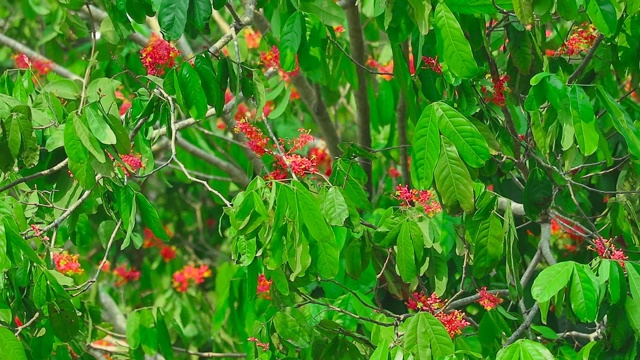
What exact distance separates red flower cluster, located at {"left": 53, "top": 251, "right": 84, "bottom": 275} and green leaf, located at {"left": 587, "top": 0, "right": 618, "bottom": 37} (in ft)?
4.21

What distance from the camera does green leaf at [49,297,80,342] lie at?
6.76 feet

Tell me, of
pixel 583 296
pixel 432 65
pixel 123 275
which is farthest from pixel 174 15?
pixel 123 275

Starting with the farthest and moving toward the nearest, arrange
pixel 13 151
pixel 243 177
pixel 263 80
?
1. pixel 243 177
2. pixel 263 80
3. pixel 13 151

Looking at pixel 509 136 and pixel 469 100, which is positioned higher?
pixel 469 100

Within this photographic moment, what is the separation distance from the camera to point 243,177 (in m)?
3.33

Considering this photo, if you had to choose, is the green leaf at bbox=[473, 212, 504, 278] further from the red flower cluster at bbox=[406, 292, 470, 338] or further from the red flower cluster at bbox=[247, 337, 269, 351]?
the red flower cluster at bbox=[247, 337, 269, 351]

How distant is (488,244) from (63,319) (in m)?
0.91

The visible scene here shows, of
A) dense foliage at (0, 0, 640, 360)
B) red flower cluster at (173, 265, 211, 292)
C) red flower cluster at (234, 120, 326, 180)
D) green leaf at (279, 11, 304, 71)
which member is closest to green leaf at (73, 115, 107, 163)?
dense foliage at (0, 0, 640, 360)

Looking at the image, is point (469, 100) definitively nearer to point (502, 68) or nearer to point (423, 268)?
point (423, 268)

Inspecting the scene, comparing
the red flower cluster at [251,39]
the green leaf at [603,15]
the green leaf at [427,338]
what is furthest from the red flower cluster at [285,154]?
the red flower cluster at [251,39]

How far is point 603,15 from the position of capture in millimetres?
1755

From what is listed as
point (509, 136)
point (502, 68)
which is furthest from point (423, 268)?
point (502, 68)

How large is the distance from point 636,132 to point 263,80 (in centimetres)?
79

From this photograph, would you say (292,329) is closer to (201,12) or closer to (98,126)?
(98,126)
